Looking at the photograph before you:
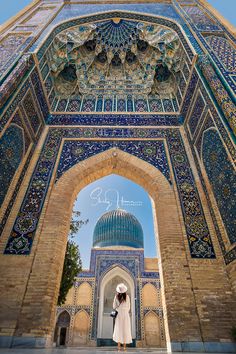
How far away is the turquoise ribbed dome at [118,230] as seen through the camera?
1259 cm

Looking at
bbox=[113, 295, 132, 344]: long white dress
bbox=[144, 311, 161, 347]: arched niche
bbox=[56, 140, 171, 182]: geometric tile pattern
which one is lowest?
bbox=[113, 295, 132, 344]: long white dress

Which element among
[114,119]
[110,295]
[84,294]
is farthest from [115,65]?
[110,295]

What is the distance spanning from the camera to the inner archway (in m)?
3.23

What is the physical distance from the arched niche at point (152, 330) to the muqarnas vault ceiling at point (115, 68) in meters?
8.70

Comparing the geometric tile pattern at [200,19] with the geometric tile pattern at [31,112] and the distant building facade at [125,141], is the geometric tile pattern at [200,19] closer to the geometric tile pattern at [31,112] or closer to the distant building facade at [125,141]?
the distant building facade at [125,141]

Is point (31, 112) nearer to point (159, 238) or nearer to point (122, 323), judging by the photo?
point (159, 238)

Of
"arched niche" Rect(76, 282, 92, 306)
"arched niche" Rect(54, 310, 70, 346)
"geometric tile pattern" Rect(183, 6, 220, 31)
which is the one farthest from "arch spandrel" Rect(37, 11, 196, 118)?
"arched niche" Rect(54, 310, 70, 346)

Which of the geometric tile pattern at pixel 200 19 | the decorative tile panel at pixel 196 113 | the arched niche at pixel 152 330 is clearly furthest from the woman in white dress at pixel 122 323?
the arched niche at pixel 152 330

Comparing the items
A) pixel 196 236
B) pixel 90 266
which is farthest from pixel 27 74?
pixel 90 266

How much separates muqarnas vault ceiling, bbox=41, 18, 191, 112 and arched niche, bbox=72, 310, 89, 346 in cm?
891

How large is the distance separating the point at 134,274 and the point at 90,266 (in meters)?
2.05

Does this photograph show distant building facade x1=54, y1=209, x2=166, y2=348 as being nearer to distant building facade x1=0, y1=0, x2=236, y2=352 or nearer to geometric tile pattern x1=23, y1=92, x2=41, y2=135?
distant building facade x1=0, y1=0, x2=236, y2=352

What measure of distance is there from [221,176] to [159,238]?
134 cm

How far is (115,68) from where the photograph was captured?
6.90 meters
